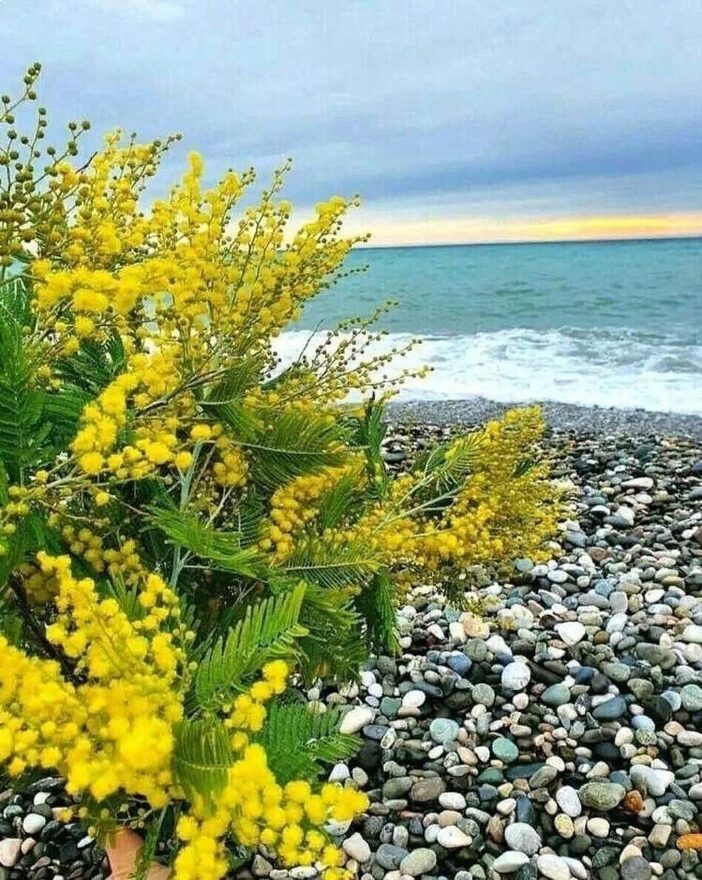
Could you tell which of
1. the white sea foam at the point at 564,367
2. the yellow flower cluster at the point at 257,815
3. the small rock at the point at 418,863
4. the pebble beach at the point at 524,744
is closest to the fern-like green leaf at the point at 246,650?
the yellow flower cluster at the point at 257,815

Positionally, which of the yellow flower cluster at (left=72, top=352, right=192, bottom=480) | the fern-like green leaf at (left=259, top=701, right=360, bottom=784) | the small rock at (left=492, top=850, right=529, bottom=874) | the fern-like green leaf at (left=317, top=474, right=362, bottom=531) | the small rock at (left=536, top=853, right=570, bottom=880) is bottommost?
the small rock at (left=536, top=853, right=570, bottom=880)

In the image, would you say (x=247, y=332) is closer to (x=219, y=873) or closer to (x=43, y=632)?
(x=43, y=632)

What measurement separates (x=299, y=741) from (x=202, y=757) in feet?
1.40

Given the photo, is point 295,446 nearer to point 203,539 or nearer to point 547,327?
point 203,539

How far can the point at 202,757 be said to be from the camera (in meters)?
1.11

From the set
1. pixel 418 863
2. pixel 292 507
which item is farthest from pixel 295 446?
pixel 418 863

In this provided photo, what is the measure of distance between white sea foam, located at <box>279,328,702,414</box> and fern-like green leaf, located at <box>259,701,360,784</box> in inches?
350

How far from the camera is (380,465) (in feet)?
6.85

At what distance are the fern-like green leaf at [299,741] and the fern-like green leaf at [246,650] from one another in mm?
142

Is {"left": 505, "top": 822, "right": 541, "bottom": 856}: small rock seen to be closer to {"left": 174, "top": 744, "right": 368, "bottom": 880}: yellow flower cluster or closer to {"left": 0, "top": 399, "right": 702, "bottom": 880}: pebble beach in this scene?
{"left": 0, "top": 399, "right": 702, "bottom": 880}: pebble beach

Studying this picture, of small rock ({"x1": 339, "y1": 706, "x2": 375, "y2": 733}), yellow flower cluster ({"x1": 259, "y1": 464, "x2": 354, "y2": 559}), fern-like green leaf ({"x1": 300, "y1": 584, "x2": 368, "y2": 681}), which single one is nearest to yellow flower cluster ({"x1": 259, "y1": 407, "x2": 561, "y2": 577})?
yellow flower cluster ({"x1": 259, "y1": 464, "x2": 354, "y2": 559})

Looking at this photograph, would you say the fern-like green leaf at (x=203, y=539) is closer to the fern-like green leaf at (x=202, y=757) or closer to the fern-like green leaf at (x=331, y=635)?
the fern-like green leaf at (x=331, y=635)

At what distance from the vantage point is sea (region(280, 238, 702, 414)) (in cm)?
1271

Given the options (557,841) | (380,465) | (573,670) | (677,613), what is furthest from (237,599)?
(677,613)
